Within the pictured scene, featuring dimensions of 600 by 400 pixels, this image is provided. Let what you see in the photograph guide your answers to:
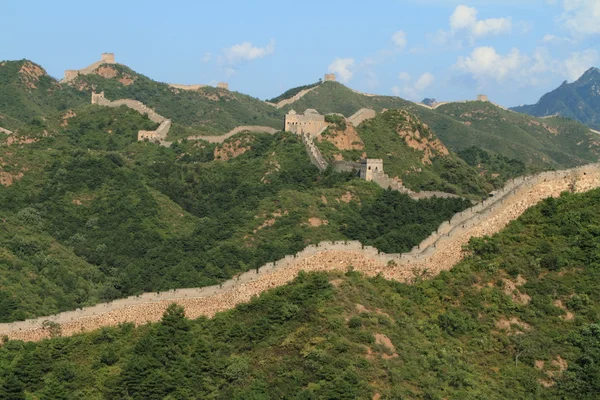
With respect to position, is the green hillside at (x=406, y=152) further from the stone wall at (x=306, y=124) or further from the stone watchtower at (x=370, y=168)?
the stone watchtower at (x=370, y=168)

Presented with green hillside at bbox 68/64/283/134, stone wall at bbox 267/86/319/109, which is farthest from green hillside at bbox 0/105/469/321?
stone wall at bbox 267/86/319/109

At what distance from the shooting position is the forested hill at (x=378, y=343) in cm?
3322

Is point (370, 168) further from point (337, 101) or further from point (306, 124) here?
point (337, 101)

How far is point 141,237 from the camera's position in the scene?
68125 mm

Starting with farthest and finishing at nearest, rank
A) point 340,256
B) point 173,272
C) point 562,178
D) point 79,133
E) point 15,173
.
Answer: point 79,133
point 15,173
point 173,272
point 562,178
point 340,256

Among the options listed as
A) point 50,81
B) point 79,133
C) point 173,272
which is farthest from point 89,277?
point 50,81

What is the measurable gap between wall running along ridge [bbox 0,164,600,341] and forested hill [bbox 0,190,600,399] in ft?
1.97

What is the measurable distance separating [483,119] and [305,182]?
3622 inches

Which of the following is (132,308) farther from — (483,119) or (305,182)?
(483,119)

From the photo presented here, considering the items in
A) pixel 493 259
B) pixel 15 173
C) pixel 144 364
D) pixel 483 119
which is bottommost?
pixel 144 364

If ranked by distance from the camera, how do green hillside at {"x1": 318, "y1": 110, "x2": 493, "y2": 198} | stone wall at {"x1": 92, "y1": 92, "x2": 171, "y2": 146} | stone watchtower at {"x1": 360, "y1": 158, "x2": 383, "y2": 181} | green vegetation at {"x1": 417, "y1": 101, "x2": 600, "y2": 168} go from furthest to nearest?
green vegetation at {"x1": 417, "y1": 101, "x2": 600, "y2": 168} < stone wall at {"x1": 92, "y1": 92, "x2": 171, "y2": 146} < green hillside at {"x1": 318, "y1": 110, "x2": 493, "y2": 198} < stone watchtower at {"x1": 360, "y1": 158, "x2": 383, "y2": 181}

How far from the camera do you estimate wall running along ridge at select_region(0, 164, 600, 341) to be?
39.1m

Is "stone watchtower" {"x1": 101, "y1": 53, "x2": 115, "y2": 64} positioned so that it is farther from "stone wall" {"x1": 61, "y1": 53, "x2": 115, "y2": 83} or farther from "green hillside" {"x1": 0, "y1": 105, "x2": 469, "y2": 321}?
"green hillside" {"x1": 0, "y1": 105, "x2": 469, "y2": 321}

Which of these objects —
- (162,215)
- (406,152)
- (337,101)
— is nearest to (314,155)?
(406,152)
